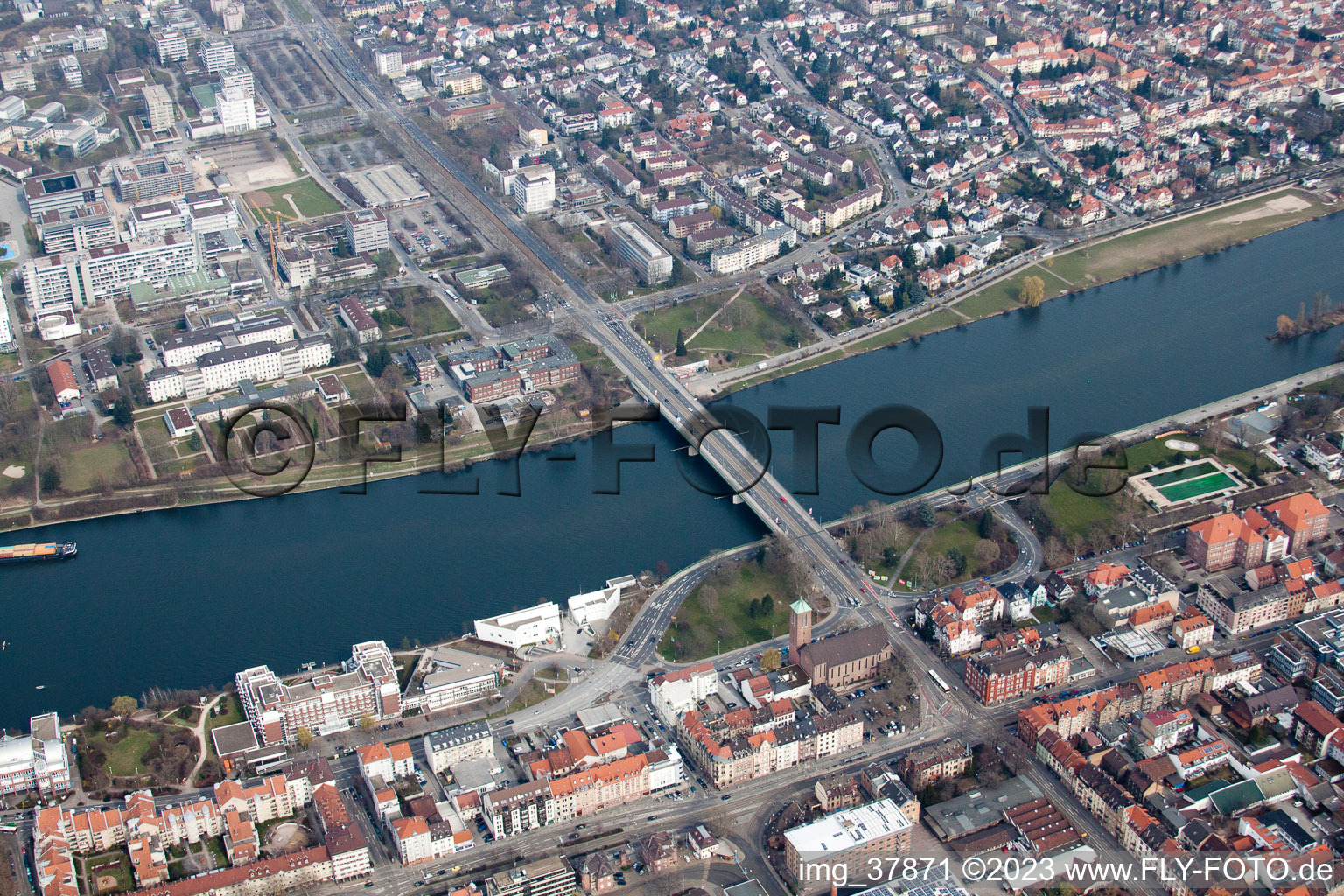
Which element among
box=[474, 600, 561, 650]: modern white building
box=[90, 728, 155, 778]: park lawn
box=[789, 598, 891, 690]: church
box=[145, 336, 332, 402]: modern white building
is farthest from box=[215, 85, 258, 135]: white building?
box=[789, 598, 891, 690]: church

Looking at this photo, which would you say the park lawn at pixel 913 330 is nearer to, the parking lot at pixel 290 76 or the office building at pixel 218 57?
Result: the parking lot at pixel 290 76

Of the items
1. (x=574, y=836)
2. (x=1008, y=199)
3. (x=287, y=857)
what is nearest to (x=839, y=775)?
(x=574, y=836)

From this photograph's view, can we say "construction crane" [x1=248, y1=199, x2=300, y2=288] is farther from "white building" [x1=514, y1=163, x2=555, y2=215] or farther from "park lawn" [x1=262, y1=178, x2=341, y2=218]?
"white building" [x1=514, y1=163, x2=555, y2=215]

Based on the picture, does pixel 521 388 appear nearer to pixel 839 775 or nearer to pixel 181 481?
pixel 181 481

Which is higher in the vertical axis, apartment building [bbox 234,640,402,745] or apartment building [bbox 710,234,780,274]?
apartment building [bbox 710,234,780,274]

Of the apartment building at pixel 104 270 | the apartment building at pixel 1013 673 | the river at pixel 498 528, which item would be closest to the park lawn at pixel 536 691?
the river at pixel 498 528

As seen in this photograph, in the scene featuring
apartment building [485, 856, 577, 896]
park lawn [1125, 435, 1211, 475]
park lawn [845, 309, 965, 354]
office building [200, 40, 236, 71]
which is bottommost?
apartment building [485, 856, 577, 896]
